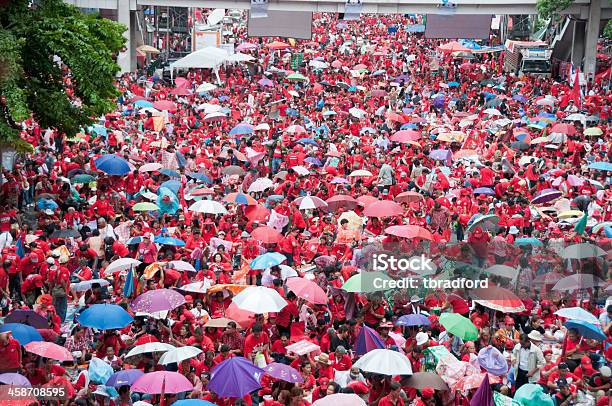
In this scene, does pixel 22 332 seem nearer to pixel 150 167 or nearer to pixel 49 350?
pixel 49 350

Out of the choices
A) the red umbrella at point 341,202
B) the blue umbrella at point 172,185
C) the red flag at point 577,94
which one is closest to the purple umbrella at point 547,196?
the red umbrella at point 341,202

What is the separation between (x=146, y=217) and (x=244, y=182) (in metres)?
3.81

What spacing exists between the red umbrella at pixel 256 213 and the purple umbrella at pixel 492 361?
8009 mm

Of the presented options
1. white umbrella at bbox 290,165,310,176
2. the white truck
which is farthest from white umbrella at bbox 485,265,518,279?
the white truck

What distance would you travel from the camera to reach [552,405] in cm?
1216

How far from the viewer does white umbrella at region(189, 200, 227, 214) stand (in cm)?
2061

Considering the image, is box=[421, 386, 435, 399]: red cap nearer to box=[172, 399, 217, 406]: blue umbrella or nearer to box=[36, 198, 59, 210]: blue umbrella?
box=[172, 399, 217, 406]: blue umbrella

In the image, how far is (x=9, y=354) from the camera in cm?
1313

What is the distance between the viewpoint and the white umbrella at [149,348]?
43.3ft

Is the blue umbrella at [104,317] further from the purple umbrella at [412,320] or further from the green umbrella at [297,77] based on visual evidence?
the green umbrella at [297,77]

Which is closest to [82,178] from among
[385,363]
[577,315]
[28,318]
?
[28,318]

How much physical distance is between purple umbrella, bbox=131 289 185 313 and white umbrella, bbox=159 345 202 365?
5.92ft

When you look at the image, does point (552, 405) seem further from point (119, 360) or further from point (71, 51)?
point (71, 51)

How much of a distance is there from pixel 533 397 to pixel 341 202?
985 cm
